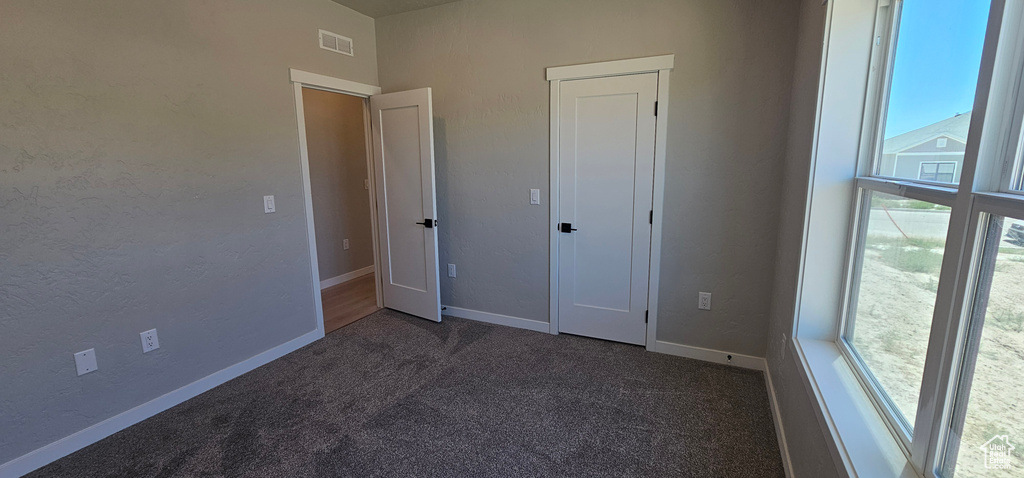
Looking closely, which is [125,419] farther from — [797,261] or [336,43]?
[797,261]

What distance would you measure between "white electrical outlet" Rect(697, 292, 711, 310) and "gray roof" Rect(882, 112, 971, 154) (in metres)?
1.50

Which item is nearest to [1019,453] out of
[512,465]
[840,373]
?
[840,373]

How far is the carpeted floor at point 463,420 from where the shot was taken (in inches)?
76.3

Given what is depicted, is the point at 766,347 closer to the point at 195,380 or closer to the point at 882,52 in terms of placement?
the point at 882,52

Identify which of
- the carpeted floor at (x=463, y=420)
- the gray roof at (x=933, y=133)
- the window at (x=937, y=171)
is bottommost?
the carpeted floor at (x=463, y=420)

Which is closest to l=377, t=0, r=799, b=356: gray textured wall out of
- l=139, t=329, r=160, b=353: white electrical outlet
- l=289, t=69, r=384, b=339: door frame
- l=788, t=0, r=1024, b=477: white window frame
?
l=289, t=69, r=384, b=339: door frame


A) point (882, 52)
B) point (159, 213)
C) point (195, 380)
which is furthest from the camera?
point (195, 380)

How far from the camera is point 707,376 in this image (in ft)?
8.80

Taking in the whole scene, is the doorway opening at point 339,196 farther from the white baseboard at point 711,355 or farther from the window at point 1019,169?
the window at point 1019,169

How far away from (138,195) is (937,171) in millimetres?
3415

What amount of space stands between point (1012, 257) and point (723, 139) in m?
1.98

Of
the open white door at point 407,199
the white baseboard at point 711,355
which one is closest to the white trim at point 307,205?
the open white door at point 407,199

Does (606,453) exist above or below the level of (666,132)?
below

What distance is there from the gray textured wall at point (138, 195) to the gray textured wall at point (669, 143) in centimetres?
112
